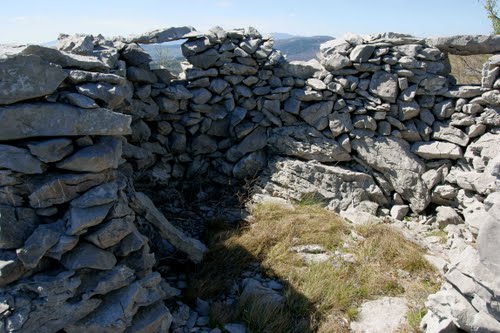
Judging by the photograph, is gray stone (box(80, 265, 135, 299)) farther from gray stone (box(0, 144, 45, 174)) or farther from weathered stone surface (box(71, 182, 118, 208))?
gray stone (box(0, 144, 45, 174))

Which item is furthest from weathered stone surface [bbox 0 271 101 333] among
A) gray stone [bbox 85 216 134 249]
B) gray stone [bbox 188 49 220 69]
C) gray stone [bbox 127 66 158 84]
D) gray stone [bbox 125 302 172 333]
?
gray stone [bbox 188 49 220 69]

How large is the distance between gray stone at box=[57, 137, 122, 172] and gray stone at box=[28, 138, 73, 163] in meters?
0.07

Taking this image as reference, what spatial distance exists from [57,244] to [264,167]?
13.5ft

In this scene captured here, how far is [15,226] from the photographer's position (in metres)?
3.35

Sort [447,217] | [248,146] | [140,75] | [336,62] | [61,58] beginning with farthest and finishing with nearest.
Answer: [248,146], [336,62], [447,217], [140,75], [61,58]

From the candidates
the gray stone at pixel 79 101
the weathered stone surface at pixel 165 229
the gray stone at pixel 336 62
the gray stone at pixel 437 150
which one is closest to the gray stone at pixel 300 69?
the gray stone at pixel 336 62

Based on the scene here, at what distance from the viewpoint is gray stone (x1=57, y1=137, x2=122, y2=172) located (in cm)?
355

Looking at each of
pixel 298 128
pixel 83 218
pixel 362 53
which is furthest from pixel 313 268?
pixel 362 53

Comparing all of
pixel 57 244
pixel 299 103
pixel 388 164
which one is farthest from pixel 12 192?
pixel 388 164

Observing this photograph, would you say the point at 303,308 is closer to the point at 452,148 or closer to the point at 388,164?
the point at 388,164

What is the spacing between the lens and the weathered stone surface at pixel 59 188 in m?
3.44

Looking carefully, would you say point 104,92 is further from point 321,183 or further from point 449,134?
point 449,134

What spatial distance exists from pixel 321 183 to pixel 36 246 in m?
4.49

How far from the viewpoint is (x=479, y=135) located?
6.46 metres
